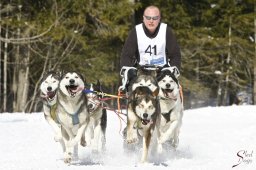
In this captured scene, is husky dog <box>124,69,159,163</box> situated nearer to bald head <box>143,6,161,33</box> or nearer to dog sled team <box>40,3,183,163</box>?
dog sled team <box>40,3,183,163</box>

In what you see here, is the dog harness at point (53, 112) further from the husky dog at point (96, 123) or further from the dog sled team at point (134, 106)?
the husky dog at point (96, 123)

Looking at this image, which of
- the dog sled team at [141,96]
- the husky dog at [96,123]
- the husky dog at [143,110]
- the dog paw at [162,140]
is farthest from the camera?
the husky dog at [96,123]

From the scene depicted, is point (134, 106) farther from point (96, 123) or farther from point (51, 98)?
point (96, 123)

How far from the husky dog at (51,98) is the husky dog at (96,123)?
63 cm

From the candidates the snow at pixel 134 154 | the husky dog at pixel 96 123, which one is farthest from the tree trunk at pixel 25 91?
the husky dog at pixel 96 123

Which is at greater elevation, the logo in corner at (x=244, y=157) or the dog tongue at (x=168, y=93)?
the dog tongue at (x=168, y=93)

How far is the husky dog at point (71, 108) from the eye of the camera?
5.90 metres

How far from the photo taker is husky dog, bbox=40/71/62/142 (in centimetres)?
635

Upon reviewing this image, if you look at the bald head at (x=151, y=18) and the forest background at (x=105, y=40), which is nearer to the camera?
the bald head at (x=151, y=18)

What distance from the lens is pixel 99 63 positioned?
66.7ft

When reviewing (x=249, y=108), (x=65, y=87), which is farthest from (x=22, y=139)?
(x=249, y=108)

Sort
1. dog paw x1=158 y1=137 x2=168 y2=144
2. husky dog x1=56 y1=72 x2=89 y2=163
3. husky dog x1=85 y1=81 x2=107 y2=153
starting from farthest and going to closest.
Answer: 1. husky dog x1=85 y1=81 x2=107 y2=153
2. dog paw x1=158 y1=137 x2=168 y2=144
3. husky dog x1=56 y1=72 x2=89 y2=163

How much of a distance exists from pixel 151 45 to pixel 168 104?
2.37ft

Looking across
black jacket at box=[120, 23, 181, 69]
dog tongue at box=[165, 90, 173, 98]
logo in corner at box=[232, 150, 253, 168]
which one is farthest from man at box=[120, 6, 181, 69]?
logo in corner at box=[232, 150, 253, 168]
